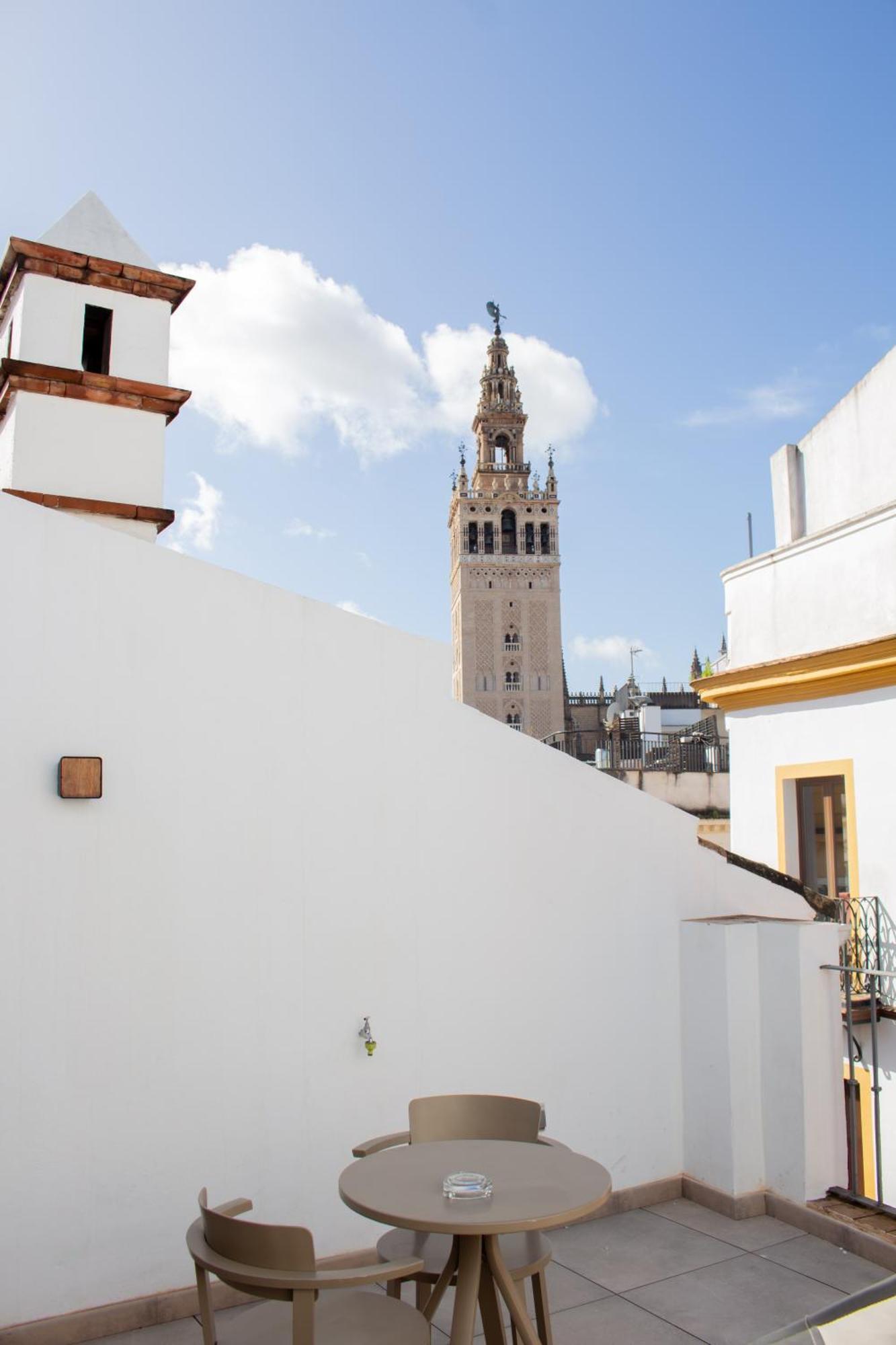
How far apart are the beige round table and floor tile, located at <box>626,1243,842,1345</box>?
0.91 metres

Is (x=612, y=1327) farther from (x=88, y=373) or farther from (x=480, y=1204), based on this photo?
(x=88, y=373)

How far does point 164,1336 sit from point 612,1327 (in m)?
1.59

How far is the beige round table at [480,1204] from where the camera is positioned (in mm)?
2547

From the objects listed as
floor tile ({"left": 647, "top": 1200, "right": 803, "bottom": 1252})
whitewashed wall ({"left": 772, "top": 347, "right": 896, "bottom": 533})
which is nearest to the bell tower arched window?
whitewashed wall ({"left": 772, "top": 347, "right": 896, "bottom": 533})

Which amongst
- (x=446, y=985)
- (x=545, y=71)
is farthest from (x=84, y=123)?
(x=446, y=985)

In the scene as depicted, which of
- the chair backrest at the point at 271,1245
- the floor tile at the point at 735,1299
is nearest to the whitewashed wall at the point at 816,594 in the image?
the floor tile at the point at 735,1299

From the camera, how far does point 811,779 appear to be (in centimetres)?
877

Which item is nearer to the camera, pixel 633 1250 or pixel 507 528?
pixel 633 1250

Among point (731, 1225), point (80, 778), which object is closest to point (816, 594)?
point (731, 1225)

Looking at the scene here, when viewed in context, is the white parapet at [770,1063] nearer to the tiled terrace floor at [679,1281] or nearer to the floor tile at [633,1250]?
the tiled terrace floor at [679,1281]

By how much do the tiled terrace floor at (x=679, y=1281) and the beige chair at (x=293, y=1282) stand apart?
28.1 inches

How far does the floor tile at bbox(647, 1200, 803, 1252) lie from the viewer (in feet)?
13.7

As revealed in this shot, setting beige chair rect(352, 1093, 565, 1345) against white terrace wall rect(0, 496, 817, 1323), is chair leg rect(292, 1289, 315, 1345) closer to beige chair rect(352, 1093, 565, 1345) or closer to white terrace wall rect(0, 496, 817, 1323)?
beige chair rect(352, 1093, 565, 1345)

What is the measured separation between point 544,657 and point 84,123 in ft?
240
